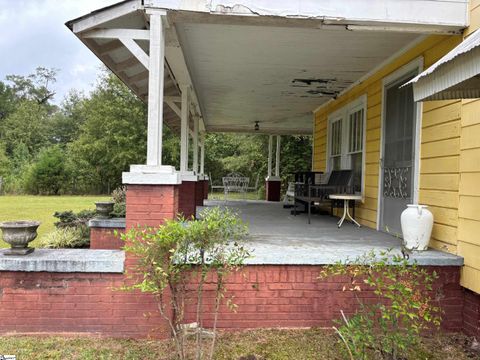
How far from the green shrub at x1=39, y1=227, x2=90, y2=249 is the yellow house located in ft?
14.9

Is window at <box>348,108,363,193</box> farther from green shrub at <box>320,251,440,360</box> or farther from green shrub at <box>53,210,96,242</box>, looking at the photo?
green shrub at <box>53,210,96,242</box>

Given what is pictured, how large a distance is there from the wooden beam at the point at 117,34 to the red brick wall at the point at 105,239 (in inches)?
117

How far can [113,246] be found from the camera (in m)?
5.53

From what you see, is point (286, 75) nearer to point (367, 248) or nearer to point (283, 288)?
point (367, 248)

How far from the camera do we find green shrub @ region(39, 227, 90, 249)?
588 cm

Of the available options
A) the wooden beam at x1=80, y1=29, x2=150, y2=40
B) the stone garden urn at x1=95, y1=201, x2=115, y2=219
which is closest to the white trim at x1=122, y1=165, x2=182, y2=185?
the wooden beam at x1=80, y1=29, x2=150, y2=40

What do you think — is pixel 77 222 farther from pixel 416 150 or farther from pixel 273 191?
pixel 273 191

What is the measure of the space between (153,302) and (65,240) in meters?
3.53

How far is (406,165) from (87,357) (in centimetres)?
376

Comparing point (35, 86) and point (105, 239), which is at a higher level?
point (35, 86)

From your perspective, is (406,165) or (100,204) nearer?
(406,165)

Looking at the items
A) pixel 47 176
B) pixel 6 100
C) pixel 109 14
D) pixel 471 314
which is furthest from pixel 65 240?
pixel 6 100

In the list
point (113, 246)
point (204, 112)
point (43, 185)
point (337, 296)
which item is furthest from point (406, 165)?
point (43, 185)

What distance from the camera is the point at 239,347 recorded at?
299 centimetres
